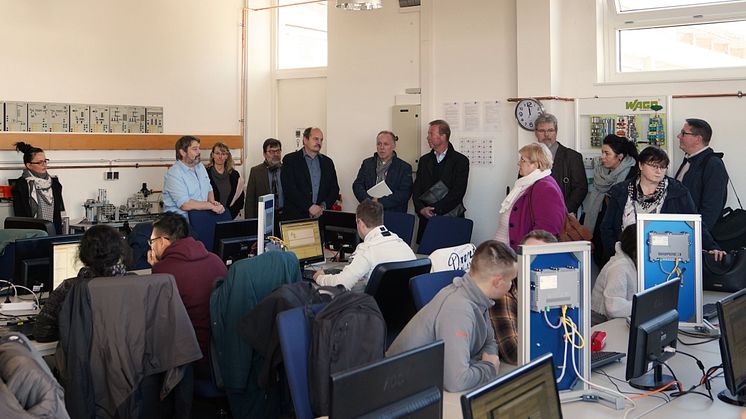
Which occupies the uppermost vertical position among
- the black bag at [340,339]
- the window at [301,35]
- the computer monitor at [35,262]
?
the window at [301,35]

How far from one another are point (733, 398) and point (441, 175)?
15.1ft

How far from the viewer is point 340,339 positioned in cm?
295

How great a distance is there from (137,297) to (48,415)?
4.36ft

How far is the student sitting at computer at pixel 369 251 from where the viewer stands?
14.8ft

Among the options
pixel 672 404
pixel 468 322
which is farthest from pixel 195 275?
pixel 672 404

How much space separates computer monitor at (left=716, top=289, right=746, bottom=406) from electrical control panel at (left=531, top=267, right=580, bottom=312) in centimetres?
48

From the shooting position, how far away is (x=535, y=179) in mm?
5051

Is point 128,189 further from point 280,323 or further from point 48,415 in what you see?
point 48,415

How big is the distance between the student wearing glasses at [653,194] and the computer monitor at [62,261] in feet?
10.5

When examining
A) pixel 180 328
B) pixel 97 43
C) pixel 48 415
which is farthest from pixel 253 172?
pixel 48 415

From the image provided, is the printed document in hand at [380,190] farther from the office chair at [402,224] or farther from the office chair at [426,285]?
the office chair at [426,285]

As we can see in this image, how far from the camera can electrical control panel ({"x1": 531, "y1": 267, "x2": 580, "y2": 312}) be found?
275 cm

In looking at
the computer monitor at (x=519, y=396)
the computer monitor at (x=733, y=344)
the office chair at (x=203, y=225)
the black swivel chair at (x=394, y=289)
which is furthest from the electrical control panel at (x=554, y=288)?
the office chair at (x=203, y=225)

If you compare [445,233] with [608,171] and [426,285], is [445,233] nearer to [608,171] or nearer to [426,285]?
[608,171]
